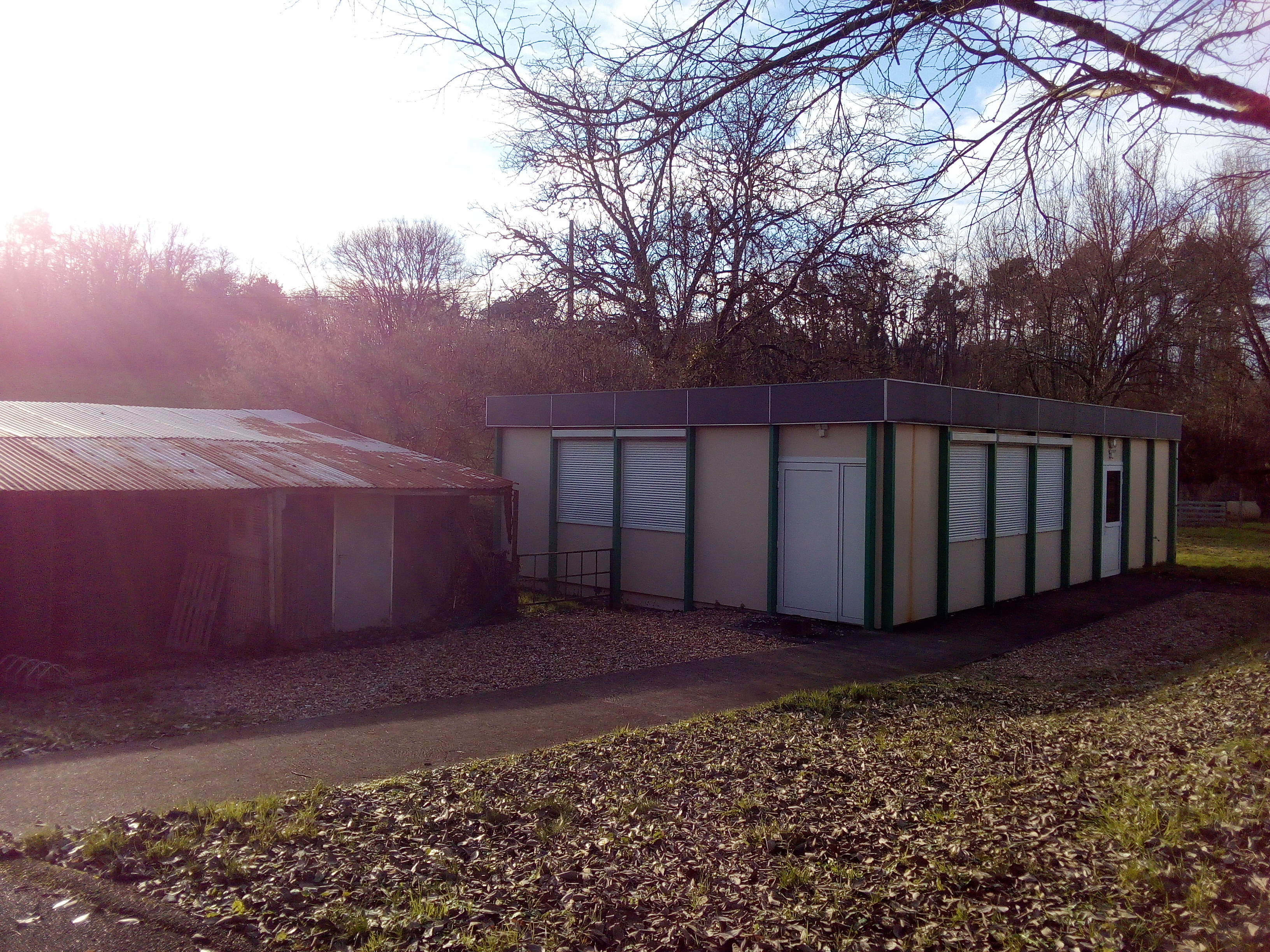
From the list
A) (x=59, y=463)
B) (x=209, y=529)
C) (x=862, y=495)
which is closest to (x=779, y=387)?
(x=862, y=495)

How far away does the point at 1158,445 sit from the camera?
1923 centimetres

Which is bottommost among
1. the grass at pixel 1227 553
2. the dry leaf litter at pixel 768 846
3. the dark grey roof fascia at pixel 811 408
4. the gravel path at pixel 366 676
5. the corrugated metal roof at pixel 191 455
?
the gravel path at pixel 366 676

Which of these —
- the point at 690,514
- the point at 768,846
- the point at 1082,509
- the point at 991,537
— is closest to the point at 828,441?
the point at 690,514

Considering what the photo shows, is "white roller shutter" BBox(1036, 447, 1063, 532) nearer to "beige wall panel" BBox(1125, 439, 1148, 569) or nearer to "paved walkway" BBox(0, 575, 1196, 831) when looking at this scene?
"beige wall panel" BBox(1125, 439, 1148, 569)

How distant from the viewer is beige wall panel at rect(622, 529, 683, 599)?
13758 mm

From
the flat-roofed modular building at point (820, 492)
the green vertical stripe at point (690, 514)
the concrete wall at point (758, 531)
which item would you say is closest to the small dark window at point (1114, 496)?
the flat-roofed modular building at point (820, 492)

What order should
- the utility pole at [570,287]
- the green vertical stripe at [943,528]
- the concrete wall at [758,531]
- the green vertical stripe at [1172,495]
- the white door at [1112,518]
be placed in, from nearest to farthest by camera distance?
the concrete wall at [758,531], the green vertical stripe at [943,528], the white door at [1112,518], the green vertical stripe at [1172,495], the utility pole at [570,287]

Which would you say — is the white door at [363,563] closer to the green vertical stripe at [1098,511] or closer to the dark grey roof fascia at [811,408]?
the dark grey roof fascia at [811,408]

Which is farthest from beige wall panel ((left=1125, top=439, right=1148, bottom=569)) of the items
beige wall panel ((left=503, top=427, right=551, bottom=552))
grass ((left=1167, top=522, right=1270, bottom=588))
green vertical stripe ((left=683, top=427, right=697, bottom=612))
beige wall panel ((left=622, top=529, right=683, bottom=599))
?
beige wall panel ((left=503, top=427, right=551, bottom=552))

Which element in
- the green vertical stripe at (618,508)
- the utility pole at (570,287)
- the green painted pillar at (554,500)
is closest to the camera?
the green vertical stripe at (618,508)

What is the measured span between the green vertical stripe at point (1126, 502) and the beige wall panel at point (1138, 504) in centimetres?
3

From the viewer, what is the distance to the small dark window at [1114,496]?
57.5 feet

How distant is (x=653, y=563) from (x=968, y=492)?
4.76 m

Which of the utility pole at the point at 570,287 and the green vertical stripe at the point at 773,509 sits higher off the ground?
the utility pole at the point at 570,287
